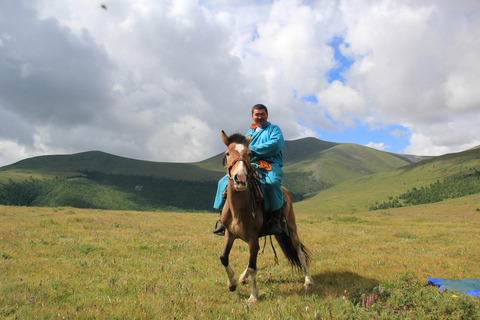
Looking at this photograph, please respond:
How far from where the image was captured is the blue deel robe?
6633 millimetres

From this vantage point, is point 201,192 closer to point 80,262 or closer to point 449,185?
point 449,185

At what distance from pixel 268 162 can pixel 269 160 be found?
0.29ft

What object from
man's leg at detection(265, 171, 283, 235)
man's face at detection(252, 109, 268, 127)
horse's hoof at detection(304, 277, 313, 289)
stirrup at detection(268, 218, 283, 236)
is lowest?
horse's hoof at detection(304, 277, 313, 289)

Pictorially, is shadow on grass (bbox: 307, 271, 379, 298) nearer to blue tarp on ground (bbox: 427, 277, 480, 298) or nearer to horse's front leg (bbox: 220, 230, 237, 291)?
blue tarp on ground (bbox: 427, 277, 480, 298)

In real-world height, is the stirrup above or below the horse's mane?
below

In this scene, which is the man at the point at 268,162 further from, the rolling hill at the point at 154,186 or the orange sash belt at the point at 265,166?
the rolling hill at the point at 154,186

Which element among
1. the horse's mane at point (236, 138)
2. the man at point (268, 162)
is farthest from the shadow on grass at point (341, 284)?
the horse's mane at point (236, 138)

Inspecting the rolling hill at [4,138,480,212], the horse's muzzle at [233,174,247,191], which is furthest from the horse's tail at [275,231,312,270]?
the rolling hill at [4,138,480,212]

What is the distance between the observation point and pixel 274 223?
6.69 metres

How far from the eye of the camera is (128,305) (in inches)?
191

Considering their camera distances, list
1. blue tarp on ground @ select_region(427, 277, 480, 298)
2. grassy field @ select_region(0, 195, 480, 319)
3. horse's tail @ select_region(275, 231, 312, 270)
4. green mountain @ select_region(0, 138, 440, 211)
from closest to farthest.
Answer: grassy field @ select_region(0, 195, 480, 319)
blue tarp on ground @ select_region(427, 277, 480, 298)
horse's tail @ select_region(275, 231, 312, 270)
green mountain @ select_region(0, 138, 440, 211)

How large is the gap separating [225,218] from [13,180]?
6619 inches

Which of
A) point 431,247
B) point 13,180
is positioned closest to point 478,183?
point 431,247

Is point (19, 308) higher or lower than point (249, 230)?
lower
